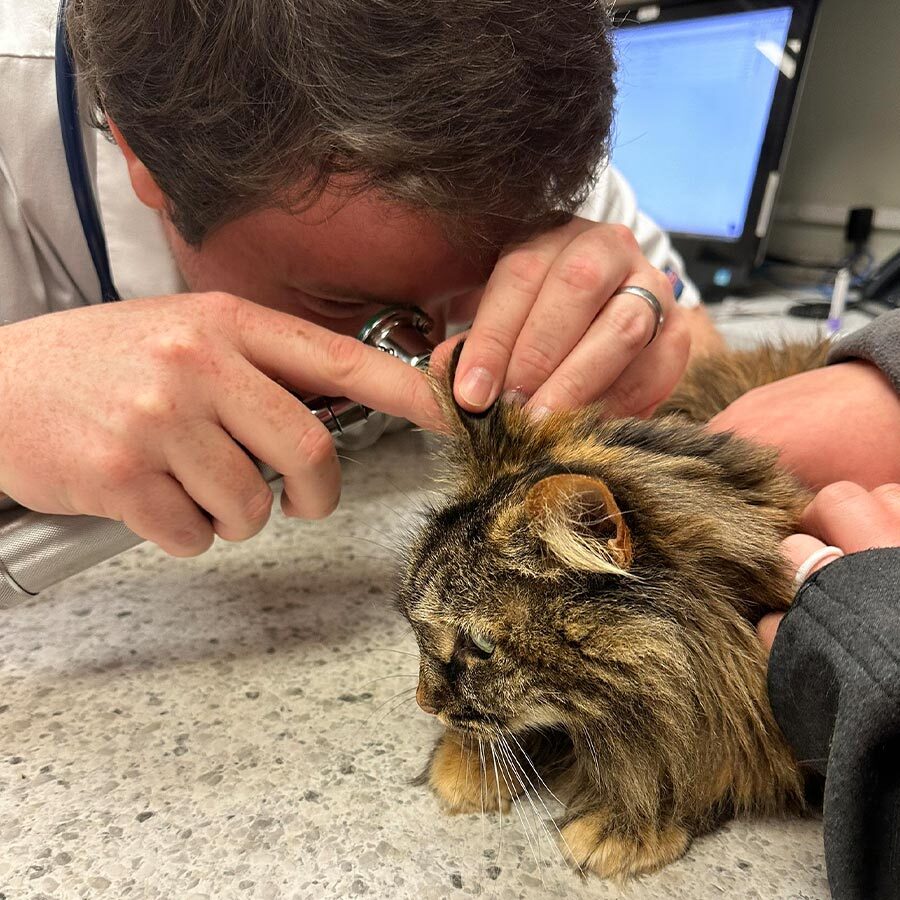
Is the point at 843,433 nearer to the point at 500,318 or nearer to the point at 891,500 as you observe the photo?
the point at 891,500

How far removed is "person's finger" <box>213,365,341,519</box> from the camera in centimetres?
64

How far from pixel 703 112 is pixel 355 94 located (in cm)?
190

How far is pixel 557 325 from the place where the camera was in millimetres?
682

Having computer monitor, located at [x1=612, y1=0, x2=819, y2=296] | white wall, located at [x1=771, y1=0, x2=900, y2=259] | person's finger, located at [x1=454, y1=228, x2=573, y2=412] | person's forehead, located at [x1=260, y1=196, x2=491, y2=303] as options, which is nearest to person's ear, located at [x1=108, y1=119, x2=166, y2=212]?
person's forehead, located at [x1=260, y1=196, x2=491, y2=303]

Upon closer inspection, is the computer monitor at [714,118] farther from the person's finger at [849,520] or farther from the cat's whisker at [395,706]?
the cat's whisker at [395,706]

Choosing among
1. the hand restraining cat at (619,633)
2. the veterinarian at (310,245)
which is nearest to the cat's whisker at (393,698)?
the hand restraining cat at (619,633)

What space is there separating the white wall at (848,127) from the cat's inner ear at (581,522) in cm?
230

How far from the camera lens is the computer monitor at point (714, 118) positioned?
6.33ft

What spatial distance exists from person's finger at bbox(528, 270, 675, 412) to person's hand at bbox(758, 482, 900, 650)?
0.22m

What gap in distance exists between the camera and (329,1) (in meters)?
0.54

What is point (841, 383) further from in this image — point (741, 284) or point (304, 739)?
point (741, 284)

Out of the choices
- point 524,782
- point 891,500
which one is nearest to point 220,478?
point 524,782

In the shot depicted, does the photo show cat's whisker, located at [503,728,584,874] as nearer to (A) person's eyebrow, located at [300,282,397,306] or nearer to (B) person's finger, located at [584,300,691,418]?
(B) person's finger, located at [584,300,691,418]

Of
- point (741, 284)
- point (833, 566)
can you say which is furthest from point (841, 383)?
point (741, 284)
